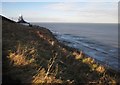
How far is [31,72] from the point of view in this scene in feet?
26.2

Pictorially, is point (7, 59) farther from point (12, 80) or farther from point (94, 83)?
Result: point (94, 83)

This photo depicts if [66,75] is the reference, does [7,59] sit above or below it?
above

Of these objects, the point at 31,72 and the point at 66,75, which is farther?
the point at 66,75

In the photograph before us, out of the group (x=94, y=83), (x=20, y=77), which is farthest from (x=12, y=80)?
(x=94, y=83)

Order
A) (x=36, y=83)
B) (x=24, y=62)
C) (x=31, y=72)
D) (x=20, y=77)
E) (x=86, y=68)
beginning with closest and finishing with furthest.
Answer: (x=36, y=83) → (x=20, y=77) → (x=31, y=72) → (x=24, y=62) → (x=86, y=68)

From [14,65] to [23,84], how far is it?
133 centimetres

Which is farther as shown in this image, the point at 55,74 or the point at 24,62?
the point at 24,62

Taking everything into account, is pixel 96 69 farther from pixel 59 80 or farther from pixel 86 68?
pixel 59 80

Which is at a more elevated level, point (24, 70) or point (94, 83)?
point (24, 70)

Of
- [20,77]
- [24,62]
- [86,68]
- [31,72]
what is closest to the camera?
[20,77]

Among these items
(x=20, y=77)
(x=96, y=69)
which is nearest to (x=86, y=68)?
(x=96, y=69)

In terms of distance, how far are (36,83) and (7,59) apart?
220cm

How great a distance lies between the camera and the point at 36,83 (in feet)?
23.0

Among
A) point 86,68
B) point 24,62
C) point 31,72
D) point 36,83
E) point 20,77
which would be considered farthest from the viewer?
point 86,68
